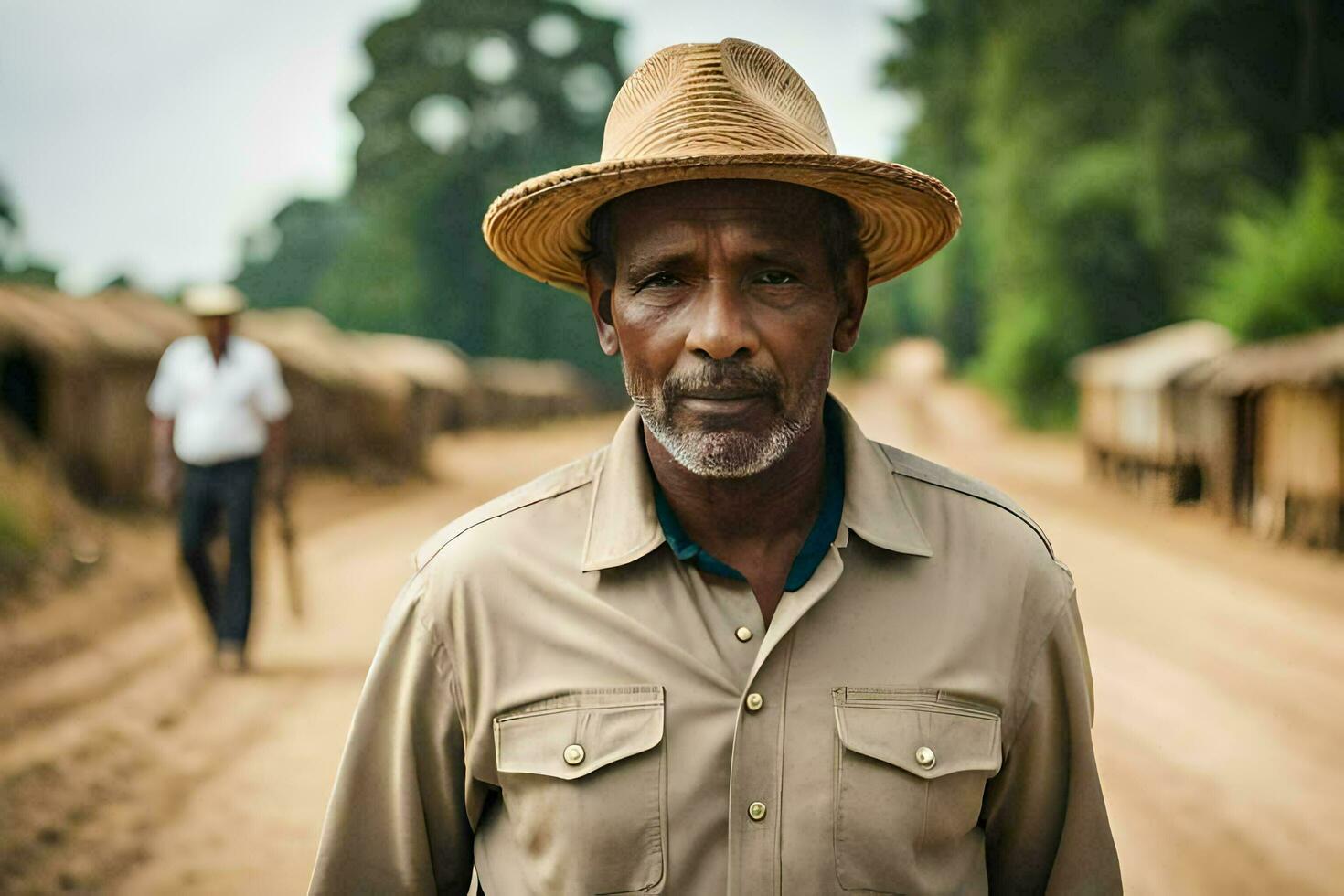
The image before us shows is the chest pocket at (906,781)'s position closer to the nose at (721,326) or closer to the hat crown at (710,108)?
the nose at (721,326)

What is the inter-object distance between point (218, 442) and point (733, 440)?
16.4ft

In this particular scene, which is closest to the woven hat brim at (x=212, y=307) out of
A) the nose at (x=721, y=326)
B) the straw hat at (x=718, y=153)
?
the straw hat at (x=718, y=153)

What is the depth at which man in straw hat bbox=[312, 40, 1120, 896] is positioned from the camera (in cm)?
161

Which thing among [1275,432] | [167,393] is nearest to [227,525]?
[167,393]

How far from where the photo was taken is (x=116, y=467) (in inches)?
420

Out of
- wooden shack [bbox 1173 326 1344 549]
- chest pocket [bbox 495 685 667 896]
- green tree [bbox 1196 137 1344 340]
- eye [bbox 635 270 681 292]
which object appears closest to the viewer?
chest pocket [bbox 495 685 667 896]

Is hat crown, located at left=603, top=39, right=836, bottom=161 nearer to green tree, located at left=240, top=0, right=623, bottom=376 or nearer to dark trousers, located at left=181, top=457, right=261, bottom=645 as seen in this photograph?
dark trousers, located at left=181, top=457, right=261, bottom=645

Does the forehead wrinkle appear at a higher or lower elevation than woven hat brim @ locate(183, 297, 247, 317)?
lower

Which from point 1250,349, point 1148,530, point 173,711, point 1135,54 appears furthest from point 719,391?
point 1135,54

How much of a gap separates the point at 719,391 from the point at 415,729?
28.0 inches

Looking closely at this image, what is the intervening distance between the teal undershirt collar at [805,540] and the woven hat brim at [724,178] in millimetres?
384

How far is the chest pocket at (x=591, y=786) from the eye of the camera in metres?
1.59

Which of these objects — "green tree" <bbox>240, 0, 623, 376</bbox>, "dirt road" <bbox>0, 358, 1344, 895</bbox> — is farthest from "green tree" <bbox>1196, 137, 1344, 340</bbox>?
"green tree" <bbox>240, 0, 623, 376</bbox>

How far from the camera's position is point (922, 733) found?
1633 mm
